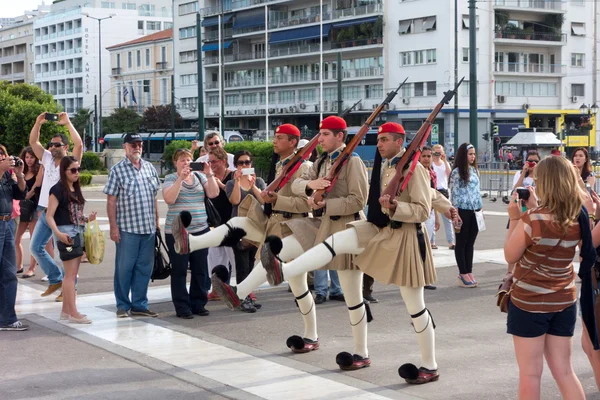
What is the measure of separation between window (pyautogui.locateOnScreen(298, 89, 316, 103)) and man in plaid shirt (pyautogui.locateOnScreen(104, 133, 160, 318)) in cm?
6572

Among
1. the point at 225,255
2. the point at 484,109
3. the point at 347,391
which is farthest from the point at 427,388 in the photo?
the point at 484,109

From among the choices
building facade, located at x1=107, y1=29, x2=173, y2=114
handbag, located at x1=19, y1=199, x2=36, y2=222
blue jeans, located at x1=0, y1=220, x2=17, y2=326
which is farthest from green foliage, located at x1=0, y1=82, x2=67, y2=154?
building facade, located at x1=107, y1=29, x2=173, y2=114

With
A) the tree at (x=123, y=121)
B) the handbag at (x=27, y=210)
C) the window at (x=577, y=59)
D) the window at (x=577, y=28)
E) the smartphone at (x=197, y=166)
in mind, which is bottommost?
the handbag at (x=27, y=210)

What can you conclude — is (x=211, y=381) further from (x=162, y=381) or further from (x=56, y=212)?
(x=56, y=212)

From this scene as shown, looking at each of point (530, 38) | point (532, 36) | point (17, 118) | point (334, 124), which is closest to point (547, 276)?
point (334, 124)

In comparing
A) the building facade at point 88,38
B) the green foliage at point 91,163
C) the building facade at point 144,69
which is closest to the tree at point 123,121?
the building facade at point 144,69

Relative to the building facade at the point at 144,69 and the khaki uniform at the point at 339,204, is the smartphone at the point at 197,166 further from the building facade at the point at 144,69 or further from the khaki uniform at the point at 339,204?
the building facade at the point at 144,69

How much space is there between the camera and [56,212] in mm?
9242

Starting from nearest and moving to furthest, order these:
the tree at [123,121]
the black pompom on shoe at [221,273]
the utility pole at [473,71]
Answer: the black pompom on shoe at [221,273] → the utility pole at [473,71] → the tree at [123,121]

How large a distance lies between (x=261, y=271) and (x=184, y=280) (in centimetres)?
238

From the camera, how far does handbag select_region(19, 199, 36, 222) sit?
40.1 ft

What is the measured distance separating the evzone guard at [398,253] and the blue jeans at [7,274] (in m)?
3.16

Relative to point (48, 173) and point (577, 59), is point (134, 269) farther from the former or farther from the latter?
point (577, 59)

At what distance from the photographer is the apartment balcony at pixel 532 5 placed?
218 ft
